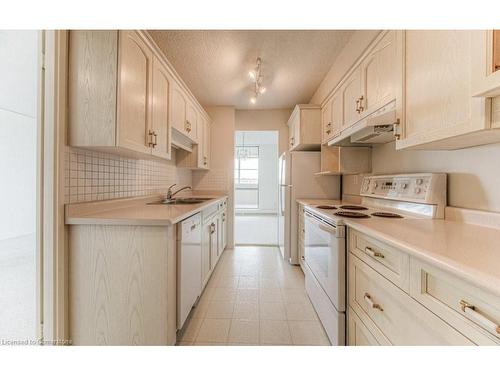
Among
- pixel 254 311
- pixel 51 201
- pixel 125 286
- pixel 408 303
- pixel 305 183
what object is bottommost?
pixel 254 311

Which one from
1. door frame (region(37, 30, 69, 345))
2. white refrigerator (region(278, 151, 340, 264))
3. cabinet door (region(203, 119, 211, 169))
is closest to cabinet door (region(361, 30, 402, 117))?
white refrigerator (region(278, 151, 340, 264))

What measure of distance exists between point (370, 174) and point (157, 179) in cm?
237

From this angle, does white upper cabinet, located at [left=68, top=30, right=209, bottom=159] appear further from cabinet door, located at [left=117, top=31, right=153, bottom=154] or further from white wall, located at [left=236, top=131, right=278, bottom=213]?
white wall, located at [left=236, top=131, right=278, bottom=213]

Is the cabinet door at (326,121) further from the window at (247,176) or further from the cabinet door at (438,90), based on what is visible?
the window at (247,176)

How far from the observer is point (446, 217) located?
1275 mm

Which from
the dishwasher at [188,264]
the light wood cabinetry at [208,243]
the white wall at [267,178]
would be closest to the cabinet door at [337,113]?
the light wood cabinetry at [208,243]

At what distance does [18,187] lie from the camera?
344 centimetres

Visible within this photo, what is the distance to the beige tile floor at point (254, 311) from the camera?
149 centimetres

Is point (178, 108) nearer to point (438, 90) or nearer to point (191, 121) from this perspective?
point (191, 121)

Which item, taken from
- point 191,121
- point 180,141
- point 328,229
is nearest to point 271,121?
point 191,121

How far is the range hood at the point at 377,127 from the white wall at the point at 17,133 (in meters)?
2.05

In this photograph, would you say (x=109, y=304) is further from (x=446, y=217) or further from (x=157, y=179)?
(x=446, y=217)

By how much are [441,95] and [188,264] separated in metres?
1.73
